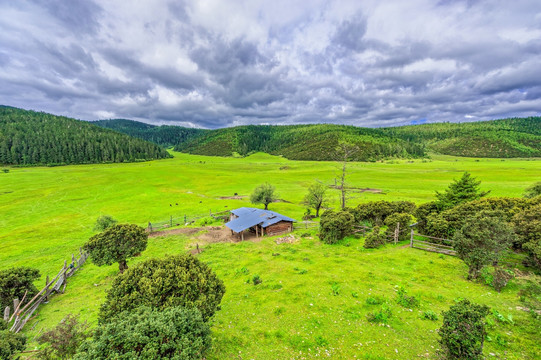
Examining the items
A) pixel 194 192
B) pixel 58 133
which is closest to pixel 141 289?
pixel 194 192

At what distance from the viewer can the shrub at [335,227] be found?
27.2 metres

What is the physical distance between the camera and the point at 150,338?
7324 millimetres

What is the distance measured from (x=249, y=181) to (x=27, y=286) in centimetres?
8244

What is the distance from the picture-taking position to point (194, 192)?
258 feet

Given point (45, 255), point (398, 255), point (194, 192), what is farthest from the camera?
point (194, 192)

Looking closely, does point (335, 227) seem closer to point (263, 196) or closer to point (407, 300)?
point (407, 300)

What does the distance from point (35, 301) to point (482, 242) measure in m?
36.7

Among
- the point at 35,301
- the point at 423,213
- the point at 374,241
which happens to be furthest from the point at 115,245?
the point at 423,213

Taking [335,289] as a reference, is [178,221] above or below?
below

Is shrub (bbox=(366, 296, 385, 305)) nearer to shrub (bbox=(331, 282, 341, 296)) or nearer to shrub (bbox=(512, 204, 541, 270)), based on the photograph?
shrub (bbox=(331, 282, 341, 296))

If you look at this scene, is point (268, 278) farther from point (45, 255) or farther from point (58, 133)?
point (58, 133)

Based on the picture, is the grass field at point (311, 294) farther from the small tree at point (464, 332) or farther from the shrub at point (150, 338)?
the shrub at point (150, 338)

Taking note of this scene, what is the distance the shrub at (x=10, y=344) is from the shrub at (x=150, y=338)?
461 cm

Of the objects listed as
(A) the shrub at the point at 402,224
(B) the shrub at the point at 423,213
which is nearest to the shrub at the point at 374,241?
(A) the shrub at the point at 402,224
